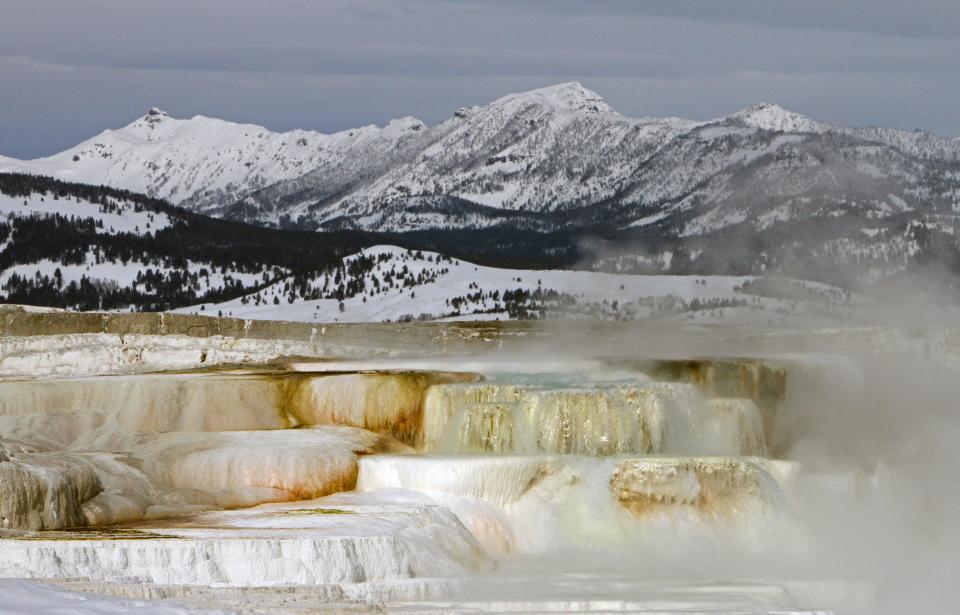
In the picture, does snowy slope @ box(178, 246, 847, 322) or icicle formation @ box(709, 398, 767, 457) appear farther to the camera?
snowy slope @ box(178, 246, 847, 322)

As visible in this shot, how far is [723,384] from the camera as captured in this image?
3578 cm

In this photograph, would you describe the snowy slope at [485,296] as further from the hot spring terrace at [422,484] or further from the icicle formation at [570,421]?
the icicle formation at [570,421]

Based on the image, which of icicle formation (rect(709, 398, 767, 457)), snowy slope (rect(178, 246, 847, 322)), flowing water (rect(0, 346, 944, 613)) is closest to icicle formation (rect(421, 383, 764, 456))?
flowing water (rect(0, 346, 944, 613))

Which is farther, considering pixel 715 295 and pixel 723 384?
pixel 715 295

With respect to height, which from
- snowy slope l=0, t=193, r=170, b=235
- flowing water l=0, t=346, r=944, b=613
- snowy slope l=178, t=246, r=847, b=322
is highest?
snowy slope l=0, t=193, r=170, b=235

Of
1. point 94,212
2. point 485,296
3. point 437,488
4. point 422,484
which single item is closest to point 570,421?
point 437,488

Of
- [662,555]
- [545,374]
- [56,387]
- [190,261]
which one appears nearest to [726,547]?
[662,555]

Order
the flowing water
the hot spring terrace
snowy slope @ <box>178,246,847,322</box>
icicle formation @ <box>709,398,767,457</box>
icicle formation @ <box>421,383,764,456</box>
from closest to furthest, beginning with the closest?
the hot spring terrace < the flowing water < icicle formation @ <box>421,383,764,456</box> < icicle formation @ <box>709,398,767,457</box> < snowy slope @ <box>178,246,847,322</box>

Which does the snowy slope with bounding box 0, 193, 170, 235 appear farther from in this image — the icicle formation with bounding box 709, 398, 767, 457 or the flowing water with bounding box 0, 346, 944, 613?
the icicle formation with bounding box 709, 398, 767, 457

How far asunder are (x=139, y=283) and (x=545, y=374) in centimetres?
10959

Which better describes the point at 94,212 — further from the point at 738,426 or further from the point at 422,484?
the point at 422,484

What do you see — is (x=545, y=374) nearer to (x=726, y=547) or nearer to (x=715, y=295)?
(x=726, y=547)

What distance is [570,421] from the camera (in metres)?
32.0

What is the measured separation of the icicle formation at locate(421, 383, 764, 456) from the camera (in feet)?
105
